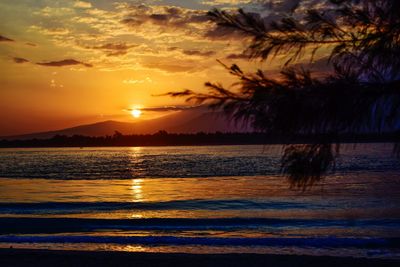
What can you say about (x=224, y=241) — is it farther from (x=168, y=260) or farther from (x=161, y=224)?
(x=161, y=224)

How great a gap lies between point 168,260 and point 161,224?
680 cm

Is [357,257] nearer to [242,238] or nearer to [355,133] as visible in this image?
[242,238]

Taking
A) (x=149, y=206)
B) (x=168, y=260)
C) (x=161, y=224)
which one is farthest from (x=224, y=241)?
(x=149, y=206)

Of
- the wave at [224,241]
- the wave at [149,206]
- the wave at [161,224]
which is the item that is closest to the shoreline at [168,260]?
the wave at [224,241]

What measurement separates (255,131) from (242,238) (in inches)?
394

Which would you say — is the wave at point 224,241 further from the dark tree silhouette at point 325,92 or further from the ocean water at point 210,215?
the dark tree silhouette at point 325,92

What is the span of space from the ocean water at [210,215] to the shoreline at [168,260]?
1.01m

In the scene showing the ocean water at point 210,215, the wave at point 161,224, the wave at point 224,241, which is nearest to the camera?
the wave at point 224,241

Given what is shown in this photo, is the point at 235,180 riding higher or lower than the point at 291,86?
lower

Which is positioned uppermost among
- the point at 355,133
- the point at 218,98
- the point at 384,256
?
the point at 218,98

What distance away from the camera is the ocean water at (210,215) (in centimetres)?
1559

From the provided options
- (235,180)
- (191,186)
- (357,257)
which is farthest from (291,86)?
(235,180)

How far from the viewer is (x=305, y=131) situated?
21.9 feet

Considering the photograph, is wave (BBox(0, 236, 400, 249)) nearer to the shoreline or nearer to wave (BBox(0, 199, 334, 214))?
the shoreline
